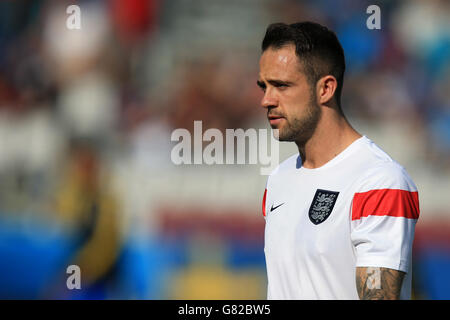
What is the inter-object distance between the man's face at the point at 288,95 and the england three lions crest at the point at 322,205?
0.28 meters

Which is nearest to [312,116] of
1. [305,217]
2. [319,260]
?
[305,217]

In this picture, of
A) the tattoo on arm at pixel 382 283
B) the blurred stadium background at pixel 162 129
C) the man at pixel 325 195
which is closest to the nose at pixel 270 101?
the man at pixel 325 195

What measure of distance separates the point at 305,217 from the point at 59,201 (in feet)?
10.8

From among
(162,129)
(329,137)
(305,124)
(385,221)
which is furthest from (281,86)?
(162,129)

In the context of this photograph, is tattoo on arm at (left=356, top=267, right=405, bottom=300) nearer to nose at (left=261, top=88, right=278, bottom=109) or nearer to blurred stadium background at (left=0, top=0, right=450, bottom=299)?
nose at (left=261, top=88, right=278, bottom=109)

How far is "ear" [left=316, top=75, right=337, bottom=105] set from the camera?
8.12ft

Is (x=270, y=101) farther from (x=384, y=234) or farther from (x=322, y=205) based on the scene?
(x=384, y=234)

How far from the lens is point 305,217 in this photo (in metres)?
2.36

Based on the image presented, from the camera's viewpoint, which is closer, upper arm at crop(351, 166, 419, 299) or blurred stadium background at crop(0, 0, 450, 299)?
upper arm at crop(351, 166, 419, 299)

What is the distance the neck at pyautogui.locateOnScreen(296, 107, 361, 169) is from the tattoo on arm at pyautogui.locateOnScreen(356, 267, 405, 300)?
0.59 metres

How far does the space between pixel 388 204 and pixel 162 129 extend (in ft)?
10.9

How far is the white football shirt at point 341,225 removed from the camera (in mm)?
2047

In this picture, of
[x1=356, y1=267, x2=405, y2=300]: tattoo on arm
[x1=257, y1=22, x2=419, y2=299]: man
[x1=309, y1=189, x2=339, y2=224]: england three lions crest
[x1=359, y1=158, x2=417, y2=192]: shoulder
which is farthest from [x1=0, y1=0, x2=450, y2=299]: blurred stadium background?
[x1=356, y1=267, x2=405, y2=300]: tattoo on arm

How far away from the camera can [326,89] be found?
A: 249 centimetres
